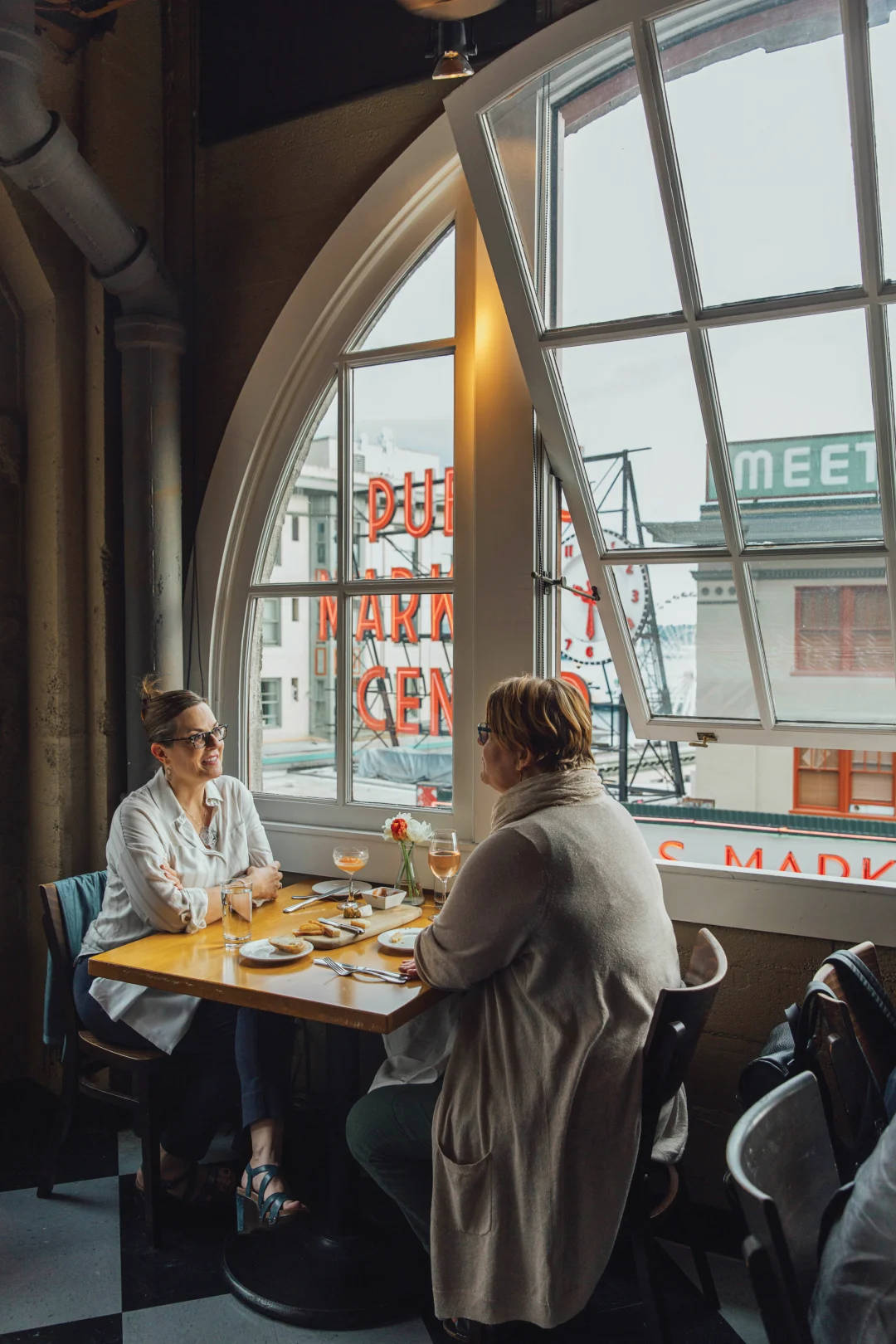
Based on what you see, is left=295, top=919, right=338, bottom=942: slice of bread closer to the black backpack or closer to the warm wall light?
the black backpack

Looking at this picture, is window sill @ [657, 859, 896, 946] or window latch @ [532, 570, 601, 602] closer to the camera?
window sill @ [657, 859, 896, 946]

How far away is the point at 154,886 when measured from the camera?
2.46 metres

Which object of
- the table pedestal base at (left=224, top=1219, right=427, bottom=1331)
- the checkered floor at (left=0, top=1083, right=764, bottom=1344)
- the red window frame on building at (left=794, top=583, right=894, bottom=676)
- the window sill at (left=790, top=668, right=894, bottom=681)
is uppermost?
the red window frame on building at (left=794, top=583, right=894, bottom=676)

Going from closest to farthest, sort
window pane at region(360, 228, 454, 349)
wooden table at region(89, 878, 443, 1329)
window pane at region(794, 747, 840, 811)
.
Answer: wooden table at region(89, 878, 443, 1329), window pane at region(360, 228, 454, 349), window pane at region(794, 747, 840, 811)

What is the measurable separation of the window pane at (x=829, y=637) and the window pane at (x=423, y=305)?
1231 mm

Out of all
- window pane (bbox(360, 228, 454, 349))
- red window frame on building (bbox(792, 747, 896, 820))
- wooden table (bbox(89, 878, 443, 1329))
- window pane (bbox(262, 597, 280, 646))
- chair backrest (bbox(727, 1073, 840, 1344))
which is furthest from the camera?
red window frame on building (bbox(792, 747, 896, 820))

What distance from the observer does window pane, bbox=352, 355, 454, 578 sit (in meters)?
2.95

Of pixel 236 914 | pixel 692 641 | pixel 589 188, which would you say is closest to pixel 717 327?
pixel 589 188

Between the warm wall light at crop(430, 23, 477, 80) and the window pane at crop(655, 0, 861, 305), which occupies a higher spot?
the warm wall light at crop(430, 23, 477, 80)

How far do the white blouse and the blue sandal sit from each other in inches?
14.7

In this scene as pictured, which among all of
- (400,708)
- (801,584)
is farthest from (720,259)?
(400,708)

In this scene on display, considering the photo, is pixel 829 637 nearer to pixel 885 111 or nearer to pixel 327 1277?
pixel 885 111

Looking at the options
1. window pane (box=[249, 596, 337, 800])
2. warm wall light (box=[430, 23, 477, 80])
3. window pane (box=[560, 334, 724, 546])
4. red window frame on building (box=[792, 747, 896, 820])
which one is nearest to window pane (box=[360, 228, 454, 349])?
warm wall light (box=[430, 23, 477, 80])

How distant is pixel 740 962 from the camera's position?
2475 mm
